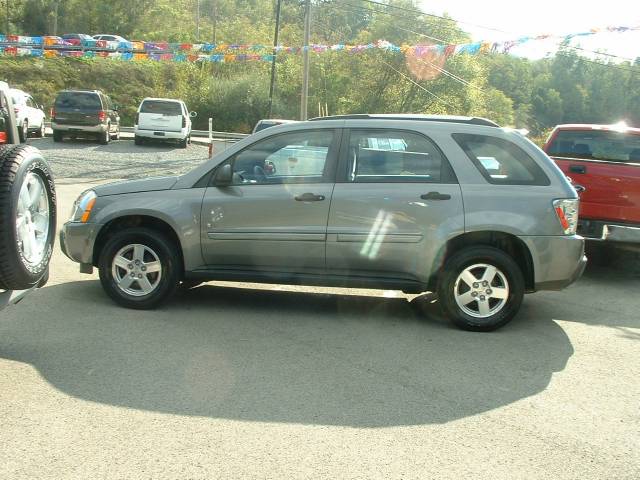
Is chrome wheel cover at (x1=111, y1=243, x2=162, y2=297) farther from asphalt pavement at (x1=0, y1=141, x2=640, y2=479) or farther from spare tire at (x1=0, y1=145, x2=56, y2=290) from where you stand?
spare tire at (x1=0, y1=145, x2=56, y2=290)

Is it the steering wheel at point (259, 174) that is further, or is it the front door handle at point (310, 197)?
the steering wheel at point (259, 174)

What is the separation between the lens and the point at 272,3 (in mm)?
113000

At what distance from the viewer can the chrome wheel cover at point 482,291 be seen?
5988mm

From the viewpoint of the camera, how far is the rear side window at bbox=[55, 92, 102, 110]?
25469 mm

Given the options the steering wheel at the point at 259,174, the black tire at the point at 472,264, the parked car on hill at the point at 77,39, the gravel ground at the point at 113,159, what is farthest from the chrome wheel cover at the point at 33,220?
the parked car on hill at the point at 77,39

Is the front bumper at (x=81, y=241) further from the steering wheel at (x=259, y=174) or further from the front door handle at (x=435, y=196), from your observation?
the front door handle at (x=435, y=196)

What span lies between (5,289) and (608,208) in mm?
6878

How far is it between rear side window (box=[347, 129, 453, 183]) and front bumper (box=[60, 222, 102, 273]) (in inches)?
94.2

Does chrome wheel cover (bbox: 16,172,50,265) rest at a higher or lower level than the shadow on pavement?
higher

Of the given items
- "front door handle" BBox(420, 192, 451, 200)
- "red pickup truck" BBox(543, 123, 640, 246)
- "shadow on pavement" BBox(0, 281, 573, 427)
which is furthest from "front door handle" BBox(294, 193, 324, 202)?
"red pickup truck" BBox(543, 123, 640, 246)

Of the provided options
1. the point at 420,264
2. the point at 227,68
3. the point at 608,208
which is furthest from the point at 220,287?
the point at 227,68

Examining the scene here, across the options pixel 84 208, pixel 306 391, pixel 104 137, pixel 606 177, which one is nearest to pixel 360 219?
pixel 306 391

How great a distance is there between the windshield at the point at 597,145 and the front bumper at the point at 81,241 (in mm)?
6043

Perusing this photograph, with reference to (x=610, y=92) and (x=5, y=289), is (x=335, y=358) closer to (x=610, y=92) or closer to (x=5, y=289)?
(x=5, y=289)
